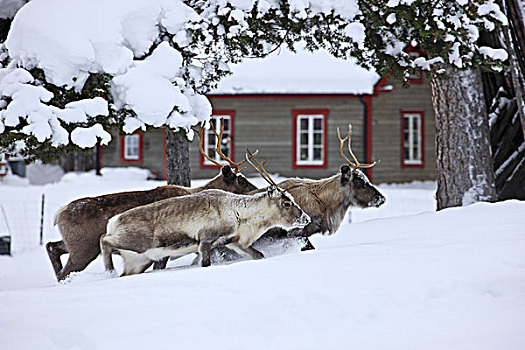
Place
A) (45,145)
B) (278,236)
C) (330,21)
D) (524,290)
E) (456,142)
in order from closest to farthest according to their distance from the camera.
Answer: (524,290), (45,145), (278,236), (330,21), (456,142)

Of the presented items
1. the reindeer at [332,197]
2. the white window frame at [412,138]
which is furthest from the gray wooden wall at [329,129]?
the reindeer at [332,197]

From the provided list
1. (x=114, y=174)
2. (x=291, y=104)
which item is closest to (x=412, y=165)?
(x=291, y=104)

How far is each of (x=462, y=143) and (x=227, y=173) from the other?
3817mm

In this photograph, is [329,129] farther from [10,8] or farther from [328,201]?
[10,8]

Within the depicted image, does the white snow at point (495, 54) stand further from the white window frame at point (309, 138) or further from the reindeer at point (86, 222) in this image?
the white window frame at point (309, 138)

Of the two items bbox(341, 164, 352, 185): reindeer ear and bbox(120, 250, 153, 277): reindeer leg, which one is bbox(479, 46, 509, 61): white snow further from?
bbox(120, 250, 153, 277): reindeer leg

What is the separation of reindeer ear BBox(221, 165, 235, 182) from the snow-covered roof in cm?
1290

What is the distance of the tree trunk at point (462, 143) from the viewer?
848cm

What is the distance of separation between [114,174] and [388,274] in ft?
59.6

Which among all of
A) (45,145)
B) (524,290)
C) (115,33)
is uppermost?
(115,33)

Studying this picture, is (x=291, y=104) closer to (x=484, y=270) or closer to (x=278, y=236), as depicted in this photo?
(x=278, y=236)

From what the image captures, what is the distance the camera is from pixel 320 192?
6797 mm

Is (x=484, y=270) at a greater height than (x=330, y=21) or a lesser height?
lesser

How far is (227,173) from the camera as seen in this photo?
22.5ft
